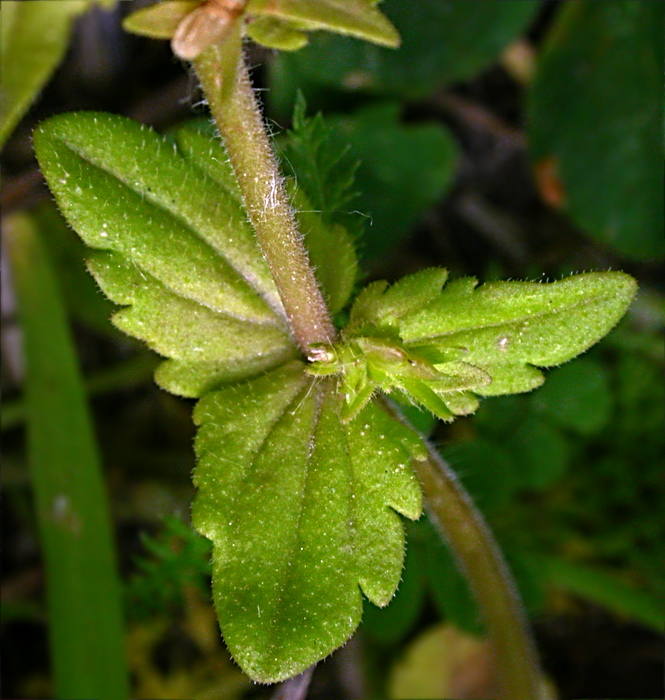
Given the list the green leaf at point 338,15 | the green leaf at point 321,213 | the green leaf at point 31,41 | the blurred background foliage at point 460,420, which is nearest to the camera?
the green leaf at point 338,15

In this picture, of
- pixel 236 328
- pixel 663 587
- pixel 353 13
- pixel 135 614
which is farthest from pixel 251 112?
pixel 663 587

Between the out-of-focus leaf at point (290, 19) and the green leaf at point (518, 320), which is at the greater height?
the out-of-focus leaf at point (290, 19)

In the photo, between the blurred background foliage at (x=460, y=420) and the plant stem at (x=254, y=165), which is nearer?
the plant stem at (x=254, y=165)

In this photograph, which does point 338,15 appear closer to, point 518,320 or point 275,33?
point 275,33

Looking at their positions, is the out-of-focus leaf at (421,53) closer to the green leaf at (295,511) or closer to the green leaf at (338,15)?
the green leaf at (338,15)

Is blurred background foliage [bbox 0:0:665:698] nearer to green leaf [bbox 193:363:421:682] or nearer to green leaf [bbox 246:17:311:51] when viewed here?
green leaf [bbox 193:363:421:682]

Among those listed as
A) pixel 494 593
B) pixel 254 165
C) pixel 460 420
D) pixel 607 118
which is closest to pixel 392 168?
pixel 607 118

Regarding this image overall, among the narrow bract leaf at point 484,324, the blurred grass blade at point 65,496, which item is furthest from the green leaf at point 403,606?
the narrow bract leaf at point 484,324

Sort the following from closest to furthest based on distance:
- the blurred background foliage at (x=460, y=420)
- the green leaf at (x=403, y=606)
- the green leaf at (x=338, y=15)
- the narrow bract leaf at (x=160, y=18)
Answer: the green leaf at (x=338, y=15) < the narrow bract leaf at (x=160, y=18) < the green leaf at (x=403, y=606) < the blurred background foliage at (x=460, y=420)
